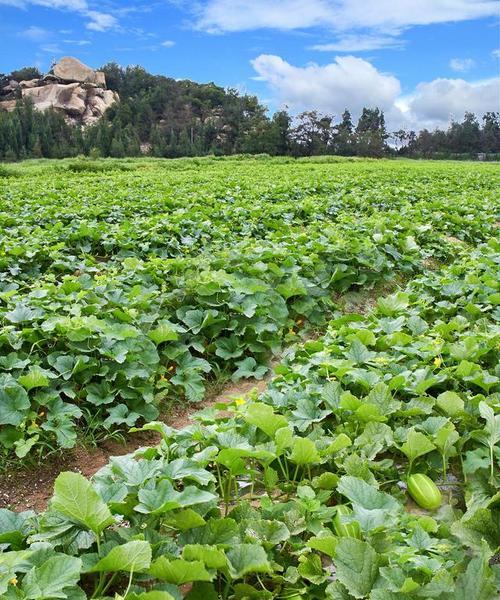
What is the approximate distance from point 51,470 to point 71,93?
351ft

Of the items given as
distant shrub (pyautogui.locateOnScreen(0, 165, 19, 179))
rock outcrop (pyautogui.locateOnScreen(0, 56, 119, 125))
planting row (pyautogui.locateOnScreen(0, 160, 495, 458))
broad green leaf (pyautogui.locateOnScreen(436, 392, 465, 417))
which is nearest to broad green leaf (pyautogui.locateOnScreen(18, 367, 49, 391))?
planting row (pyautogui.locateOnScreen(0, 160, 495, 458))

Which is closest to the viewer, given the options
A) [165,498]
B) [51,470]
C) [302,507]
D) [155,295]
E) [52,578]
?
[52,578]

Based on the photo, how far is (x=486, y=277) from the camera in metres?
5.68

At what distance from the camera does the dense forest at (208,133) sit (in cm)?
7075

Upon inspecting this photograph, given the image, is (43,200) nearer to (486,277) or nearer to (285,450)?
(486,277)

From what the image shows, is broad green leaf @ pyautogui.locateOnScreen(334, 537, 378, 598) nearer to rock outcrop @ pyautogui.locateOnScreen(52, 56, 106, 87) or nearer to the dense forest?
the dense forest

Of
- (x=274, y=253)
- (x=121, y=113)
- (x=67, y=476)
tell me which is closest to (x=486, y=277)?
(x=274, y=253)

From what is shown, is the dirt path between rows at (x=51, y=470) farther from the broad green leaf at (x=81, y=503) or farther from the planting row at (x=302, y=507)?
the broad green leaf at (x=81, y=503)

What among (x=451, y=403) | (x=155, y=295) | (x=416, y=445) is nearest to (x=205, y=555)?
(x=416, y=445)

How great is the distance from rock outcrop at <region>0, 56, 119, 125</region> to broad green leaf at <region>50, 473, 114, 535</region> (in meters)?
101

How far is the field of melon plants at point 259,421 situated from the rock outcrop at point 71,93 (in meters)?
96.8

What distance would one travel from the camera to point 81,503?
201cm

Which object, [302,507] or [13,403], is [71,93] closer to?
[13,403]

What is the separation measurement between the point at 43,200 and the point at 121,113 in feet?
267
